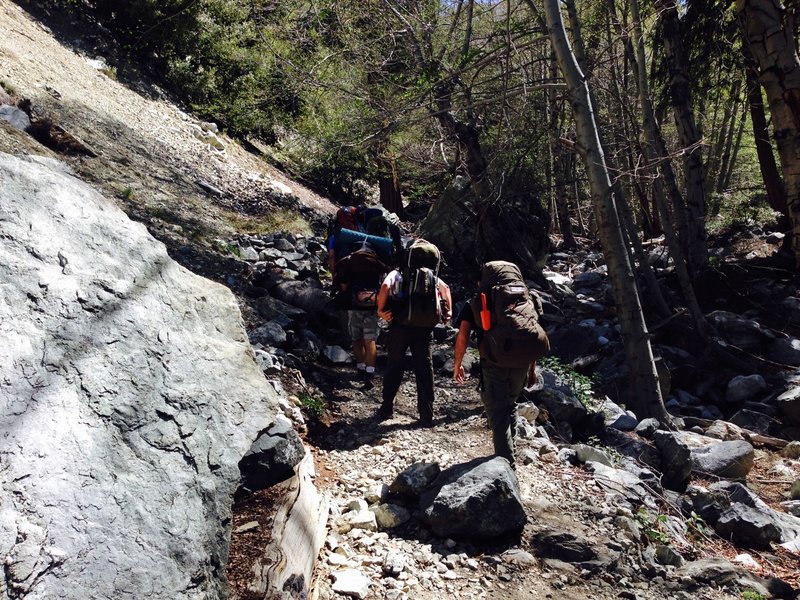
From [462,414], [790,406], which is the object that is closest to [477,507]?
[462,414]

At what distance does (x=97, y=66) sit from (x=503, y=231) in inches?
397

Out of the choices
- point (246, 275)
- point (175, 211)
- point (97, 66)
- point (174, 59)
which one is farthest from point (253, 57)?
point (246, 275)

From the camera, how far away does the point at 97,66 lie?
14.8 meters

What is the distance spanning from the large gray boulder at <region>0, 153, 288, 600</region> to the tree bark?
21.8ft

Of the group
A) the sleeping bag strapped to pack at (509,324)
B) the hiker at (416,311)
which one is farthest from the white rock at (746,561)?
the hiker at (416,311)

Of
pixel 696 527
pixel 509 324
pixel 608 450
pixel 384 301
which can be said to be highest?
pixel 384 301

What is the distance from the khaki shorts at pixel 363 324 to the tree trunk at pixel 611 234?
2698 mm

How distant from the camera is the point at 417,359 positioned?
6270 millimetres

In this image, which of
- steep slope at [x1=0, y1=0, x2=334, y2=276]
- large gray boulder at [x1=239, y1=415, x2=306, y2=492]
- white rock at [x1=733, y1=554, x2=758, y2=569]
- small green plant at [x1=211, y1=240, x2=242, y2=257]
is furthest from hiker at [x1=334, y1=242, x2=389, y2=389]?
white rock at [x1=733, y1=554, x2=758, y2=569]

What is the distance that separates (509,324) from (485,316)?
9.4 inches

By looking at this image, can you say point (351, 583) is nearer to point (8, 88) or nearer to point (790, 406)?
point (790, 406)

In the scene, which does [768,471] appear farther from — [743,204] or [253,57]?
[253,57]

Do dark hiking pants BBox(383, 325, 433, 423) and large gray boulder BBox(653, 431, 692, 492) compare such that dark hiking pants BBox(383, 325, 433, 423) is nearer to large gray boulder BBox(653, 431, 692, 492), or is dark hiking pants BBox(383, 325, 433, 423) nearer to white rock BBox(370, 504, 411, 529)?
white rock BBox(370, 504, 411, 529)

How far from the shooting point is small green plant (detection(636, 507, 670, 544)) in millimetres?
→ 4578
